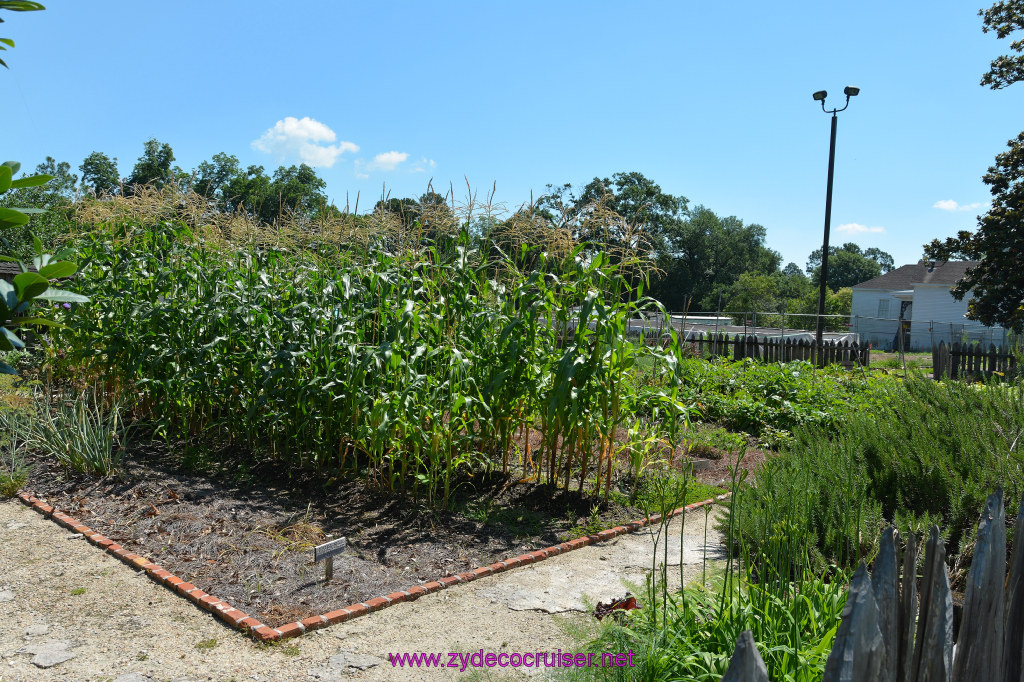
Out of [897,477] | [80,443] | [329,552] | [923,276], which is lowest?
[329,552]

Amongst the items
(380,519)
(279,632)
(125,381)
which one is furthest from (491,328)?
(125,381)

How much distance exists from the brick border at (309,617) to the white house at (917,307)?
30025 millimetres

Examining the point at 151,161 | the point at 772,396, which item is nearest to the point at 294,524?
the point at 772,396

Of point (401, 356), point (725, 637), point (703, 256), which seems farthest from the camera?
point (703, 256)

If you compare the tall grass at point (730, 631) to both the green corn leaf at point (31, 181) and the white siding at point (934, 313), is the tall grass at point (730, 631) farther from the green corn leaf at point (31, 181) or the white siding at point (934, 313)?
the white siding at point (934, 313)

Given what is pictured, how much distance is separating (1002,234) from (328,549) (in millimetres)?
18135

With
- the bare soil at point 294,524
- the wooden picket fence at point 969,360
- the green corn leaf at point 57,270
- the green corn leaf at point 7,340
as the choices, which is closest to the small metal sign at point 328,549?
the bare soil at point 294,524

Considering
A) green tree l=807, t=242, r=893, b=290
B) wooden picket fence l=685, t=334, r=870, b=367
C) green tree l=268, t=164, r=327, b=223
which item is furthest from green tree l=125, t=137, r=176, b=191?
green tree l=807, t=242, r=893, b=290

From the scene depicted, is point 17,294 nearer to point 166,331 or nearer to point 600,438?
point 600,438

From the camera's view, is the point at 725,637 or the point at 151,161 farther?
the point at 151,161

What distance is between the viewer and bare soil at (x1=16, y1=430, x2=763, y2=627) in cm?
391

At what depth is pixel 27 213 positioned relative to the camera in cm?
129

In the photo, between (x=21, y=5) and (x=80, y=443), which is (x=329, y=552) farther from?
(x=80, y=443)

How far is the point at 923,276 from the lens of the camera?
1667 inches
